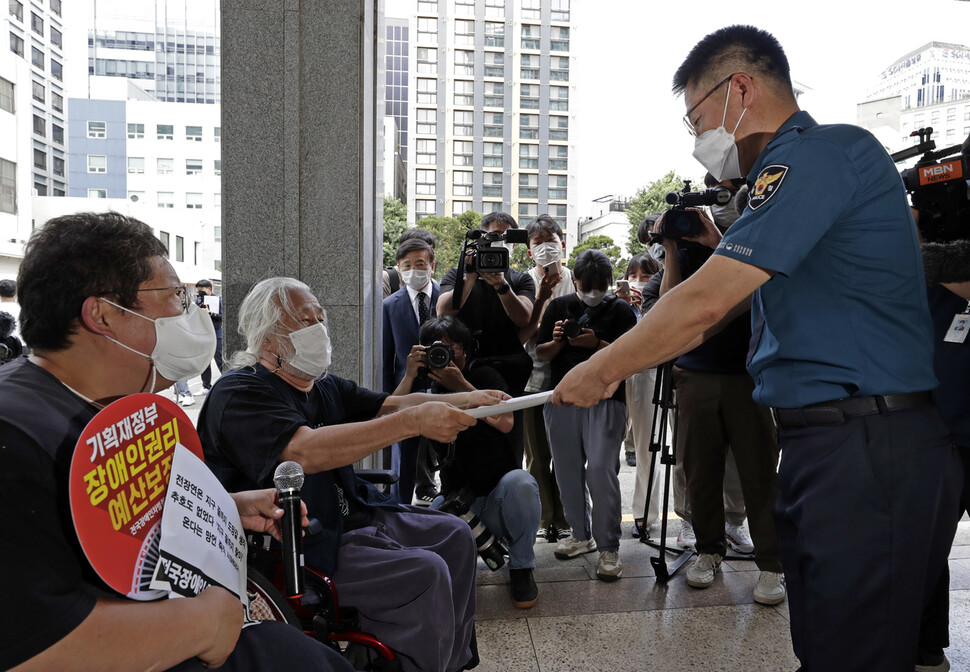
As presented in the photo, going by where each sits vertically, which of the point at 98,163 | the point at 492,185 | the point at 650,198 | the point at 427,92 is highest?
the point at 427,92

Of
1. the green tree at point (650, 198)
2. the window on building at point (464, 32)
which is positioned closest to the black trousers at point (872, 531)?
the green tree at point (650, 198)

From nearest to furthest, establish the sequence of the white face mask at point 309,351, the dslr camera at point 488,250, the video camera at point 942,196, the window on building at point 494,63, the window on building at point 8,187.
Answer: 1. the white face mask at point 309,351
2. the video camera at point 942,196
3. the dslr camera at point 488,250
4. the window on building at point 8,187
5. the window on building at point 494,63

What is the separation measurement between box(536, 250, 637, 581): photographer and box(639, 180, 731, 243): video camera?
0.74 metres

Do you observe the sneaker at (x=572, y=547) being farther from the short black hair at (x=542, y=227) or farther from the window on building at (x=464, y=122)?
the window on building at (x=464, y=122)

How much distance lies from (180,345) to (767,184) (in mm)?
1260

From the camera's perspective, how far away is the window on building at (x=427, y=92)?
73812 millimetres

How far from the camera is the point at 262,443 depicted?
177 cm

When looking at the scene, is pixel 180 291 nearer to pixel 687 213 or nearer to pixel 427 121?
pixel 687 213

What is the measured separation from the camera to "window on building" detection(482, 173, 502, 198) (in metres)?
72.8

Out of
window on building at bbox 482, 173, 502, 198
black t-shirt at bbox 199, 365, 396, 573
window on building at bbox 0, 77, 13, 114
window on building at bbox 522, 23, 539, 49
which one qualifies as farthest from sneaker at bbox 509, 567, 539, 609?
window on building at bbox 522, 23, 539, 49

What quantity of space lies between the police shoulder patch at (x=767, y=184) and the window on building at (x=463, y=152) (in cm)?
7370

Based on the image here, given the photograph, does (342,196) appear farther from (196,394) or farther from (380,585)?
(196,394)

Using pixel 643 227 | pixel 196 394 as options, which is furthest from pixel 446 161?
pixel 643 227

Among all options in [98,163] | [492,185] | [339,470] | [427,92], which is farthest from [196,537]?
[427,92]
